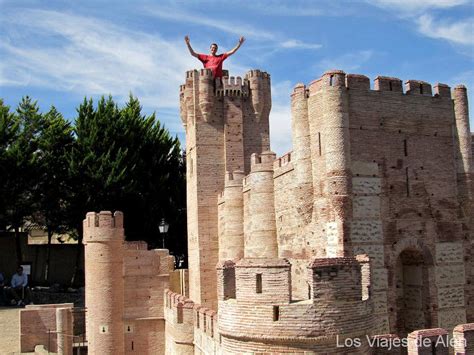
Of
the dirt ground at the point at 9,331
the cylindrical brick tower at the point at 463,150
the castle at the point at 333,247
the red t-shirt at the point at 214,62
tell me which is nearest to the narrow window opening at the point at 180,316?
the castle at the point at 333,247

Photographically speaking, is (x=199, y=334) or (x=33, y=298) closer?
(x=199, y=334)

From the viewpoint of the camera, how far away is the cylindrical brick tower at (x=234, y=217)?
26.3 meters

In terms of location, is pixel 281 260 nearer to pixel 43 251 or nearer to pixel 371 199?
pixel 371 199

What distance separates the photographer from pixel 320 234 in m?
19.0

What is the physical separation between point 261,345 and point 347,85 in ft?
34.9

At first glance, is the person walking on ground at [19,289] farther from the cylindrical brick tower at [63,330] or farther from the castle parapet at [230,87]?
Answer: the castle parapet at [230,87]

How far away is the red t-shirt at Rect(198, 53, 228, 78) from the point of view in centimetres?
3097

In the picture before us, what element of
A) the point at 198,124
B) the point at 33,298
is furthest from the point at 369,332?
the point at 33,298

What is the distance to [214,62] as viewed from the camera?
102ft

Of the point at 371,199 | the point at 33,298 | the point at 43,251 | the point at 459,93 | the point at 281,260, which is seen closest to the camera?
the point at 281,260

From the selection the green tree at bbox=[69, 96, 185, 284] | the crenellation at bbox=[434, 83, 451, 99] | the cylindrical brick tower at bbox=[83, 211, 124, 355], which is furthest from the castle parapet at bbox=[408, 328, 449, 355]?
the green tree at bbox=[69, 96, 185, 284]

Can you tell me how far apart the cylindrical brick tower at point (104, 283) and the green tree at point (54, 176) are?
1030 cm

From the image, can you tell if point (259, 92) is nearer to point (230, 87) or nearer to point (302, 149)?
point (230, 87)

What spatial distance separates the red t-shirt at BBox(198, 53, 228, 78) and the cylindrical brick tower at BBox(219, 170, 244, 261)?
689 centimetres
